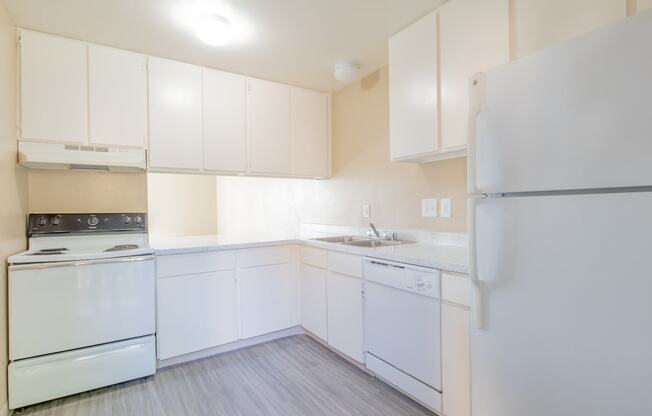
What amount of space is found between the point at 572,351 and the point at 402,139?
58.5 inches

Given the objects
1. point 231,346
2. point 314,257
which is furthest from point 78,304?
point 314,257

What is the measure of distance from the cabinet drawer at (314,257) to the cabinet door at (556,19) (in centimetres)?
184

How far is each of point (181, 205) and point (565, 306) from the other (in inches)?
207

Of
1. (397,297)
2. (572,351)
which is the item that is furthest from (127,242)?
(572,351)

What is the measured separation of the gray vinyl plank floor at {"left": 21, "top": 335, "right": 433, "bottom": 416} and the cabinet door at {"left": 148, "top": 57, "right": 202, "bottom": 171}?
159 cm

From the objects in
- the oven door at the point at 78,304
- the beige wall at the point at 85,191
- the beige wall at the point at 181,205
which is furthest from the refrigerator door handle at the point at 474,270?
the beige wall at the point at 181,205

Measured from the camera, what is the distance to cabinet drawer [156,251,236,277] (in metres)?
2.34

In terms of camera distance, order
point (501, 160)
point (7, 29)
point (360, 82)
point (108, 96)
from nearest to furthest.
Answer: point (501, 160)
point (7, 29)
point (108, 96)
point (360, 82)

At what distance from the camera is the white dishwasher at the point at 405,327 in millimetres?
1705

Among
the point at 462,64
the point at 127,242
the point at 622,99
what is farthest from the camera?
the point at 127,242

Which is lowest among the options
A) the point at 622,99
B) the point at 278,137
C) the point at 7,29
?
the point at 622,99

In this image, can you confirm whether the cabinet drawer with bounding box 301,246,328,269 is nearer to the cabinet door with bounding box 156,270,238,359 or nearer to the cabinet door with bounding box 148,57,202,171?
the cabinet door with bounding box 156,270,238,359

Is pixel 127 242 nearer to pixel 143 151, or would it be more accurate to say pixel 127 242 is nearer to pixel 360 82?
pixel 143 151

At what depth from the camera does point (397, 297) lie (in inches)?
75.4
